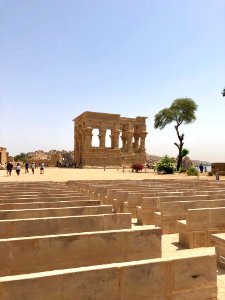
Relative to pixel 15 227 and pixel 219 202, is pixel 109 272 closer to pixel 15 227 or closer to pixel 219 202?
pixel 15 227

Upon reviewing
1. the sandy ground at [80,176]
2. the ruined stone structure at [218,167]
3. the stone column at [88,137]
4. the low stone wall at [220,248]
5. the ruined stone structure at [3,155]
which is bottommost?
the low stone wall at [220,248]

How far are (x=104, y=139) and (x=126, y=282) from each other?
179 ft

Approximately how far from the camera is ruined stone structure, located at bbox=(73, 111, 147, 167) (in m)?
56.0

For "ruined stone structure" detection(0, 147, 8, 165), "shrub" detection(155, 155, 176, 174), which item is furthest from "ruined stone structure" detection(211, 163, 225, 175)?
"ruined stone structure" detection(0, 147, 8, 165)

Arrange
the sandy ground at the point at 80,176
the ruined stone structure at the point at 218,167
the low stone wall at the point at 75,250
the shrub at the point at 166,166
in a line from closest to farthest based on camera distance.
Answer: the low stone wall at the point at 75,250 < the sandy ground at the point at 80,176 < the ruined stone structure at the point at 218,167 < the shrub at the point at 166,166

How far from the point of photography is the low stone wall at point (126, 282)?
119 inches

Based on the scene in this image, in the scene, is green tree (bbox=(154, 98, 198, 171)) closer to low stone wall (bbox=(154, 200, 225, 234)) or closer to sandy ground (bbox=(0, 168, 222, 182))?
sandy ground (bbox=(0, 168, 222, 182))

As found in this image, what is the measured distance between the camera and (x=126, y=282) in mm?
3393

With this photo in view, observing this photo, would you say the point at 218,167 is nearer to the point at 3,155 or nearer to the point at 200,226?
the point at 200,226

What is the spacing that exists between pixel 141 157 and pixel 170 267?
5854 cm

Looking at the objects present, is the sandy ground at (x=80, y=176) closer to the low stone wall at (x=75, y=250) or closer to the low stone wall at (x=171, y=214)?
the low stone wall at (x=171, y=214)

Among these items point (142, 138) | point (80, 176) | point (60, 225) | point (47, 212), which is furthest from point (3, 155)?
point (60, 225)

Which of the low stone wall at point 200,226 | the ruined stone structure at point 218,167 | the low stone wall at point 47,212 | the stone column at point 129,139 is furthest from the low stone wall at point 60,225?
the stone column at point 129,139

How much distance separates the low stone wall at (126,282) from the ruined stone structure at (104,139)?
51.1 metres
